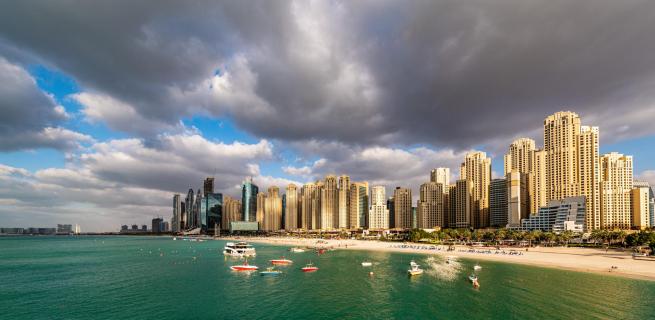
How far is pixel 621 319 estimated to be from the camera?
53844 millimetres

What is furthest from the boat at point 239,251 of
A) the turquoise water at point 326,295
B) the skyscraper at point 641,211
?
the skyscraper at point 641,211

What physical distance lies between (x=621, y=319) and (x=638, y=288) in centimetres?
2868

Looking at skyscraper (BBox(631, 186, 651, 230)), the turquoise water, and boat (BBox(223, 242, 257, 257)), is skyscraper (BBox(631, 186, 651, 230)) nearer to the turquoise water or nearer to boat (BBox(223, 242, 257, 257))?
the turquoise water

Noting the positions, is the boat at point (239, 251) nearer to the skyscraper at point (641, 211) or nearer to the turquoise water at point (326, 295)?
the turquoise water at point (326, 295)

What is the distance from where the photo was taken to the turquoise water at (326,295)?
58312 millimetres

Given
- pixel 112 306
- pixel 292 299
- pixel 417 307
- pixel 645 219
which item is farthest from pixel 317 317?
pixel 645 219

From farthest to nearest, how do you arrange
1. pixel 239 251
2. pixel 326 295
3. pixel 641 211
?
pixel 641 211, pixel 239 251, pixel 326 295

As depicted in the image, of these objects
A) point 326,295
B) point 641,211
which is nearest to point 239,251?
point 326,295

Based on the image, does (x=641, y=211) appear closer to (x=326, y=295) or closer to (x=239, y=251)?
(x=326, y=295)

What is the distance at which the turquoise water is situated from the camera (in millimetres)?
58312

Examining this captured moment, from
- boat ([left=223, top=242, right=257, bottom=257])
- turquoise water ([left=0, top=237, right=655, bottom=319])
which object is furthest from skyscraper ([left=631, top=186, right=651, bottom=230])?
boat ([left=223, top=242, right=257, bottom=257])

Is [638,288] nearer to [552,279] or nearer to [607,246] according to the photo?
[552,279]

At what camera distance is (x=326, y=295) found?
7106cm

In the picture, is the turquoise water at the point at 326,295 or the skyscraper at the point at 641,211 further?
the skyscraper at the point at 641,211
